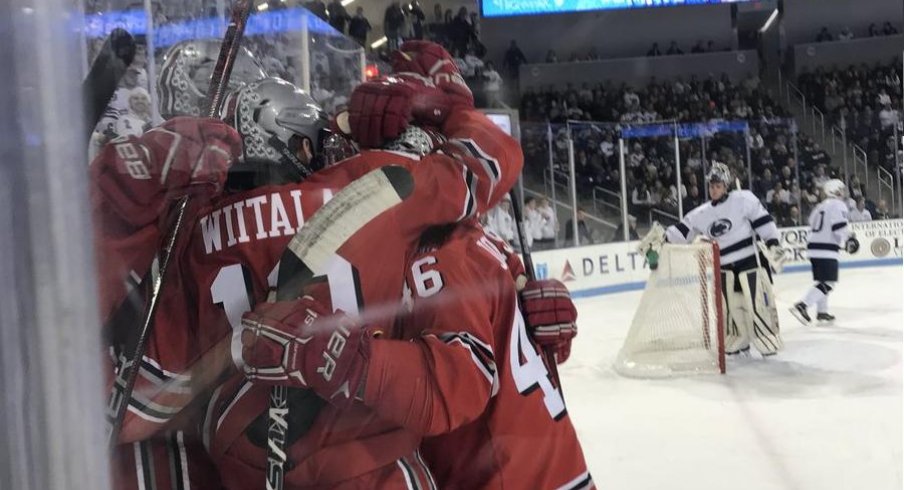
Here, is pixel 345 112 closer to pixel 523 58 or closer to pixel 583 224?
pixel 523 58

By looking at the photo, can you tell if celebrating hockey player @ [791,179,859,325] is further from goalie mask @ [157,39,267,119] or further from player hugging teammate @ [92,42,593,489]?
goalie mask @ [157,39,267,119]

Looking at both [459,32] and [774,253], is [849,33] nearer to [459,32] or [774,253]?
[459,32]

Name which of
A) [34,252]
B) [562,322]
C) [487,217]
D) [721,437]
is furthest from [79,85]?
[721,437]

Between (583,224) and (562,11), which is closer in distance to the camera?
(562,11)

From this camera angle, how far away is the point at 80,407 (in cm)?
41

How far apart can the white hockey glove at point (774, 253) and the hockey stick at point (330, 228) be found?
260cm

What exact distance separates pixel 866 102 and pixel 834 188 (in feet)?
0.79

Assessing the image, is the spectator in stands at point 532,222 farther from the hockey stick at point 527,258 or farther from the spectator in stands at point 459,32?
the spectator in stands at point 459,32

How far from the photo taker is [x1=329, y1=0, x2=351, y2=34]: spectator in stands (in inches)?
24.1

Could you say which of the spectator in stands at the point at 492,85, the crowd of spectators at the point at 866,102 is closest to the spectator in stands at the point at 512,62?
the spectator in stands at the point at 492,85

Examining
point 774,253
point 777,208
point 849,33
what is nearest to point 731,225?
point 774,253

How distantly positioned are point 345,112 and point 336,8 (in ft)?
0.31

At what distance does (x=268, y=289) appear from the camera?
609 mm

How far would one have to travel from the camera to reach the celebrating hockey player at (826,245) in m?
1.72
